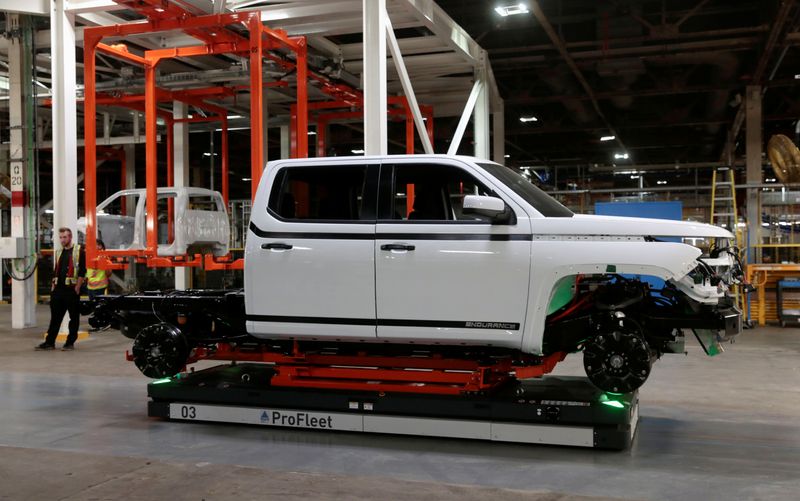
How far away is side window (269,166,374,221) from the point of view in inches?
237

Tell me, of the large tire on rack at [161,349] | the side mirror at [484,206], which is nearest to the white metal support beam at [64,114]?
the large tire on rack at [161,349]

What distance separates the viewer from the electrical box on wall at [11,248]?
44.5ft

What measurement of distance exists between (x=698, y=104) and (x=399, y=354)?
59.8 ft

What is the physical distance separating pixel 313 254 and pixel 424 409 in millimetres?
1419

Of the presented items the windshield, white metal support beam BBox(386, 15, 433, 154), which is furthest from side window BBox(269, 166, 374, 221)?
white metal support beam BBox(386, 15, 433, 154)

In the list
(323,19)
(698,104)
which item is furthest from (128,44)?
(698,104)

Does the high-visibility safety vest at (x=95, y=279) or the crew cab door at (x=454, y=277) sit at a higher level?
the crew cab door at (x=454, y=277)

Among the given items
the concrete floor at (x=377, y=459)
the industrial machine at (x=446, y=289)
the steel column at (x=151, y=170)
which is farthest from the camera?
the steel column at (x=151, y=170)

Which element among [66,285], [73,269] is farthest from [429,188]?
[66,285]

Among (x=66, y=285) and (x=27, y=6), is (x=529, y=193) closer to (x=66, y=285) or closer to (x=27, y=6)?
(x=66, y=285)

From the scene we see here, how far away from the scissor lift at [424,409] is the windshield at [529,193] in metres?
1.35

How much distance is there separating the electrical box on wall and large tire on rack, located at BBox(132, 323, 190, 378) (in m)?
8.41

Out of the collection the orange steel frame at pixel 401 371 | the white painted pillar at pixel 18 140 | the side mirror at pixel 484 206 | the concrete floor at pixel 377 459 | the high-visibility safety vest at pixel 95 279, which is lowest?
the concrete floor at pixel 377 459

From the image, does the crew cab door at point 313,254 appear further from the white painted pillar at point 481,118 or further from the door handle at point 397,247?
the white painted pillar at point 481,118
